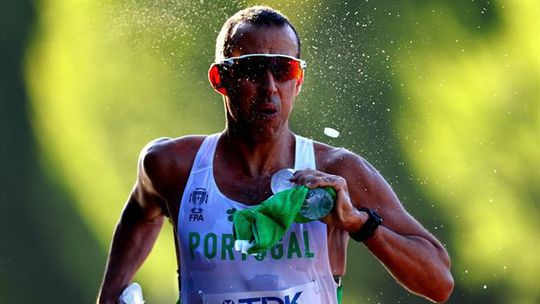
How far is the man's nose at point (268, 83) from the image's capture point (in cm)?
435

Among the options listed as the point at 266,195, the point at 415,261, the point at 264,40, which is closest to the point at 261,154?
the point at 266,195

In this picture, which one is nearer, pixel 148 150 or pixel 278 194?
pixel 278 194

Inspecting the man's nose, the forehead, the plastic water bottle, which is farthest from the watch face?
the forehead

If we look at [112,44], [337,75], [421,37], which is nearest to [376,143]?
[421,37]

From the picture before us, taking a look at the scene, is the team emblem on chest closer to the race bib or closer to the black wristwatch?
the race bib

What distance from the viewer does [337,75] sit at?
25.7ft

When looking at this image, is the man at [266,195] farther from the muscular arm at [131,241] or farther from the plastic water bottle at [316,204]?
the muscular arm at [131,241]

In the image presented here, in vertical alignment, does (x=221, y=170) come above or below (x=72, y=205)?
above

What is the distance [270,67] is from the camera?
14.3 ft

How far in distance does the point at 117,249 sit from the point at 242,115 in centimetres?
95

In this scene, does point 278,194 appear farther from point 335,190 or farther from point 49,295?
point 49,295

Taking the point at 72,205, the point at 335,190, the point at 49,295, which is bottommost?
the point at 49,295

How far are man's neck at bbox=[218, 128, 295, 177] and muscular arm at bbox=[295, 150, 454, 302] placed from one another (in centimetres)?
19

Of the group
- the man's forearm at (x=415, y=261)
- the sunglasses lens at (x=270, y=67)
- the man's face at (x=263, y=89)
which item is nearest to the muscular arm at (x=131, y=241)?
the man's face at (x=263, y=89)
